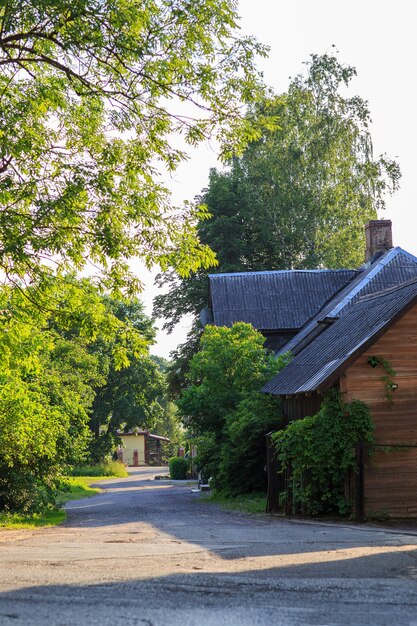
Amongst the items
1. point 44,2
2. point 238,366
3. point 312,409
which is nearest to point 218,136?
point 44,2

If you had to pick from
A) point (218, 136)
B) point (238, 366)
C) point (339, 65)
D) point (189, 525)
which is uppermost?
point (339, 65)

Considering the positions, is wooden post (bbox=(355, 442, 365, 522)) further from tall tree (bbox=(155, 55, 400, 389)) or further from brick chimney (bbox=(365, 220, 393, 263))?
tall tree (bbox=(155, 55, 400, 389))

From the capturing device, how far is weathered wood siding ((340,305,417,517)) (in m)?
19.8

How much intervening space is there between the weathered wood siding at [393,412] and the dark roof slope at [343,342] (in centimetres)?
38

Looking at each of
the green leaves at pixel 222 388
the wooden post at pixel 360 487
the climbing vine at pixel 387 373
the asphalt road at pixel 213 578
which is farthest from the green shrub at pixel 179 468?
the asphalt road at pixel 213 578

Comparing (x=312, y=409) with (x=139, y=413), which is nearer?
(x=312, y=409)

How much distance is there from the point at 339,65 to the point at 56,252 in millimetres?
42187

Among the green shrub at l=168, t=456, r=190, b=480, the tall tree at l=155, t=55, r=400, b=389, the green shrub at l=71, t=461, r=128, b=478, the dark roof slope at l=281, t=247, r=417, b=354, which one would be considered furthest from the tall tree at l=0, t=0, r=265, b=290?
the green shrub at l=71, t=461, r=128, b=478

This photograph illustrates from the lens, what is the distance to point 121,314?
241 feet

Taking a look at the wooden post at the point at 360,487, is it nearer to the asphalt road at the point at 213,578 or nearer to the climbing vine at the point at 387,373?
the climbing vine at the point at 387,373

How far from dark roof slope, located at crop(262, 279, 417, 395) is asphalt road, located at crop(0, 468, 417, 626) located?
14.9 ft

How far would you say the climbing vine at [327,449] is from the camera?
1952 cm

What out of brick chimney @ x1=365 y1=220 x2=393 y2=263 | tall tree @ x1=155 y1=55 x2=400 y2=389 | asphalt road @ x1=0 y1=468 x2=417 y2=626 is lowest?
asphalt road @ x1=0 y1=468 x2=417 y2=626

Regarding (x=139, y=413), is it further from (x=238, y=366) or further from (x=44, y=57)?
(x=44, y=57)
